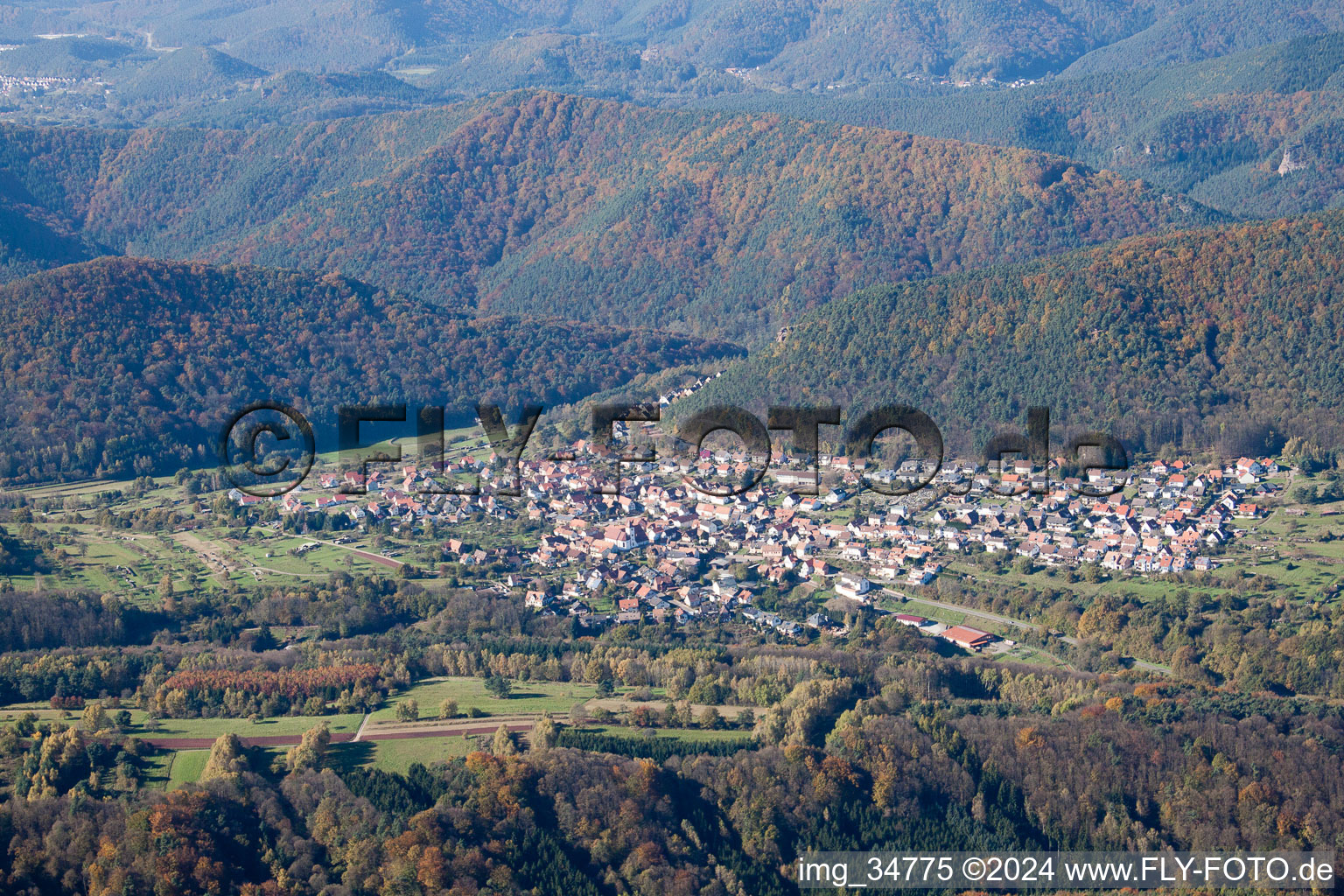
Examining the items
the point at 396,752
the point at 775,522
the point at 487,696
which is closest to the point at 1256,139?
the point at 775,522

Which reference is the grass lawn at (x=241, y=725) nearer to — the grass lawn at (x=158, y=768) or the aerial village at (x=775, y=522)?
the grass lawn at (x=158, y=768)

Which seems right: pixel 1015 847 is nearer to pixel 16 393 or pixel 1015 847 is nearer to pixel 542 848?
pixel 542 848

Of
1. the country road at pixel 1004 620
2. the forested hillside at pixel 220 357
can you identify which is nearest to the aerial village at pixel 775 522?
the country road at pixel 1004 620

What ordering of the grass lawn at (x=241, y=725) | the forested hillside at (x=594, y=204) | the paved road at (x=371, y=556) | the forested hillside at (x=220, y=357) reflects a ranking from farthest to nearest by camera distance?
1. the forested hillside at (x=594, y=204)
2. the forested hillside at (x=220, y=357)
3. the paved road at (x=371, y=556)
4. the grass lawn at (x=241, y=725)

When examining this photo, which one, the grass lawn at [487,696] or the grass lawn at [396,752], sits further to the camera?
the grass lawn at [487,696]

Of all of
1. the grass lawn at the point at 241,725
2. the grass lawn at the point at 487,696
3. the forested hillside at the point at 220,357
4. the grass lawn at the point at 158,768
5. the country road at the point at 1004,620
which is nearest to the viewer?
the grass lawn at the point at 158,768

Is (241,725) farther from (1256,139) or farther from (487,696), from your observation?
(1256,139)

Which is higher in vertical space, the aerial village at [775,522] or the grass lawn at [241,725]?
the aerial village at [775,522]
